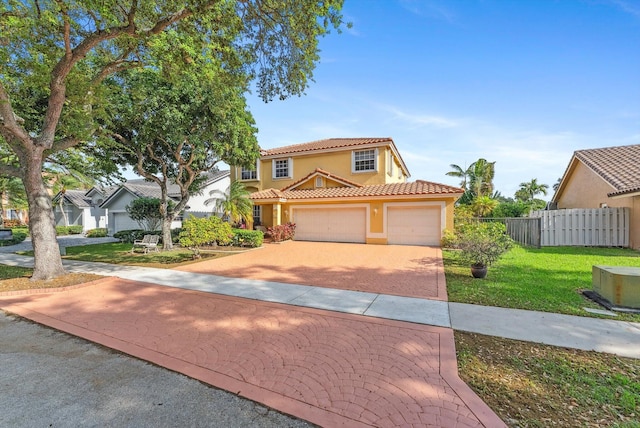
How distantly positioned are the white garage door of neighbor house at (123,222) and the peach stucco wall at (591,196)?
1306 inches

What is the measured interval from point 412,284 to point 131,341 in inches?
262

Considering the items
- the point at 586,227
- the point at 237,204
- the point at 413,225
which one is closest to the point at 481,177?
the point at 586,227

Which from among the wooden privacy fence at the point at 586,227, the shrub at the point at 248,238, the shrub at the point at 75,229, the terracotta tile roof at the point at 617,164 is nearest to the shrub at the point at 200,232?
the shrub at the point at 248,238

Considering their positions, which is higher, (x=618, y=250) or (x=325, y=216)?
(x=325, y=216)

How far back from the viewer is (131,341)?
4578 mm

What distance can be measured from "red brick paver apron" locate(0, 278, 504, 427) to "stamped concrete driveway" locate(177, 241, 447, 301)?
2404mm

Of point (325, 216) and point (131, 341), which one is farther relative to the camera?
point (325, 216)

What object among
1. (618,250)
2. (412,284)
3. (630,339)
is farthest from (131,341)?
(618,250)

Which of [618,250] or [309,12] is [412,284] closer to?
[309,12]

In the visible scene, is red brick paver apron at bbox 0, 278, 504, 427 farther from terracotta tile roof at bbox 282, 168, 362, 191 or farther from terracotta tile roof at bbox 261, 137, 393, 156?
terracotta tile roof at bbox 261, 137, 393, 156

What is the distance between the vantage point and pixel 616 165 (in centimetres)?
1548

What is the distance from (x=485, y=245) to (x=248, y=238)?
505 inches

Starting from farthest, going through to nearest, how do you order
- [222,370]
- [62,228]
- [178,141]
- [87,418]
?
[62,228], [178,141], [222,370], [87,418]

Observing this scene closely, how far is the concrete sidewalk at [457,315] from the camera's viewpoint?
4.48 metres
